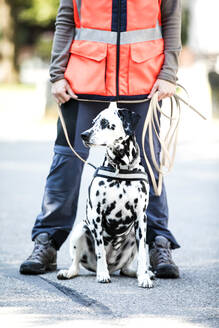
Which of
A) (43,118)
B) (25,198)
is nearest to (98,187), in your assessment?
(25,198)

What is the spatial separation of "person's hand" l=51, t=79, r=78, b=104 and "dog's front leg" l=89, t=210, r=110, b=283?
83cm

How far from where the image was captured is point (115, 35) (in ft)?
16.5

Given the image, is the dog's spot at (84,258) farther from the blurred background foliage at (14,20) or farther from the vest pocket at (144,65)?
the blurred background foliage at (14,20)

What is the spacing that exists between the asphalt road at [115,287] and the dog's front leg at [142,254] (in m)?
0.07

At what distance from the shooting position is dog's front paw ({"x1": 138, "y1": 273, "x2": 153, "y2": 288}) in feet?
15.6

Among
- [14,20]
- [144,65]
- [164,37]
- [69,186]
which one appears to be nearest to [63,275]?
[69,186]

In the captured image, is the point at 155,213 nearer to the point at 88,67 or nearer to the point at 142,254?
the point at 142,254

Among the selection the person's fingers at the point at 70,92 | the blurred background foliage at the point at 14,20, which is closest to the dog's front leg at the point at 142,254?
the person's fingers at the point at 70,92

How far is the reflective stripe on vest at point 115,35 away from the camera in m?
5.04

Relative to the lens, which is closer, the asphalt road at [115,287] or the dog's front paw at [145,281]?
the asphalt road at [115,287]

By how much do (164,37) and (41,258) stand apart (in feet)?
5.59

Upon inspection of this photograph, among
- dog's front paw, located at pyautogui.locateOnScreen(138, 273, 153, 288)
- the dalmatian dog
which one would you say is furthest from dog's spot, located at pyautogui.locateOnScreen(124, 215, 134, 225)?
dog's front paw, located at pyautogui.locateOnScreen(138, 273, 153, 288)

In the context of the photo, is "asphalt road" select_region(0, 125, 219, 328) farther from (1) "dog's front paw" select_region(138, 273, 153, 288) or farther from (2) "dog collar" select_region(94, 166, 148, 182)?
(2) "dog collar" select_region(94, 166, 148, 182)

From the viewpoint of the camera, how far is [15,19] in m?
43.2
